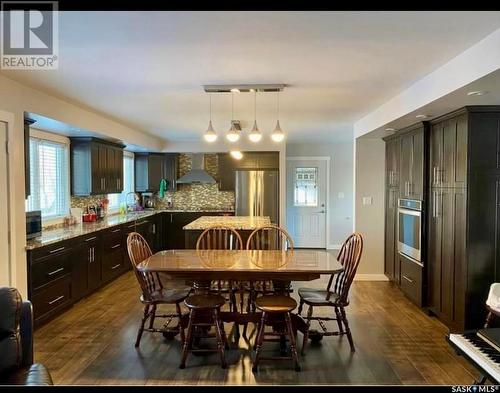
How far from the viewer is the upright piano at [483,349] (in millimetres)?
1841

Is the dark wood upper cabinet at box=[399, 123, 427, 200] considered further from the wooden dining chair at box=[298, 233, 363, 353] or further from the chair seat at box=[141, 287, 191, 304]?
the chair seat at box=[141, 287, 191, 304]

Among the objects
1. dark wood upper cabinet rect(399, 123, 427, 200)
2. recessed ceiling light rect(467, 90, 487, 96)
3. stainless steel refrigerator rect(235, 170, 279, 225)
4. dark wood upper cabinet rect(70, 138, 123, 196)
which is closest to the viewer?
recessed ceiling light rect(467, 90, 487, 96)

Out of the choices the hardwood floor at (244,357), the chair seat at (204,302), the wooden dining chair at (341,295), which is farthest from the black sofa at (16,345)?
the wooden dining chair at (341,295)

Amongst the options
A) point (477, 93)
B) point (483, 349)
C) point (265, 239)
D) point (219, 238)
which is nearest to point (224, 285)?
point (265, 239)

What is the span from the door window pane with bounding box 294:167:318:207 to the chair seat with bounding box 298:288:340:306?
5.34 metres

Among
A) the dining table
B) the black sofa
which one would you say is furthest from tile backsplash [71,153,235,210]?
the black sofa

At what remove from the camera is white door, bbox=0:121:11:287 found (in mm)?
3209

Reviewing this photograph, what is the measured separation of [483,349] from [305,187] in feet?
22.4

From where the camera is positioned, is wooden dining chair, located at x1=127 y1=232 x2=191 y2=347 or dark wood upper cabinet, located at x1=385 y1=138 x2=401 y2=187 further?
dark wood upper cabinet, located at x1=385 y1=138 x2=401 y2=187

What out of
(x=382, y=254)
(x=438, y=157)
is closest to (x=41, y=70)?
(x=438, y=157)

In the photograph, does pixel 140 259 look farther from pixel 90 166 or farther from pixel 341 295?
pixel 90 166

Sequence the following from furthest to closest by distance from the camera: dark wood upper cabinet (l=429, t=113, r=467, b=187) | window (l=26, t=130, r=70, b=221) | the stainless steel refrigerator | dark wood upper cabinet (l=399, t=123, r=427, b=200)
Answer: the stainless steel refrigerator < window (l=26, t=130, r=70, b=221) < dark wood upper cabinet (l=399, t=123, r=427, b=200) < dark wood upper cabinet (l=429, t=113, r=467, b=187)

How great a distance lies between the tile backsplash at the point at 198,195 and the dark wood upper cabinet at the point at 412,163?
4.20m

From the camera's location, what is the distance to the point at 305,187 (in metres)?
8.80
